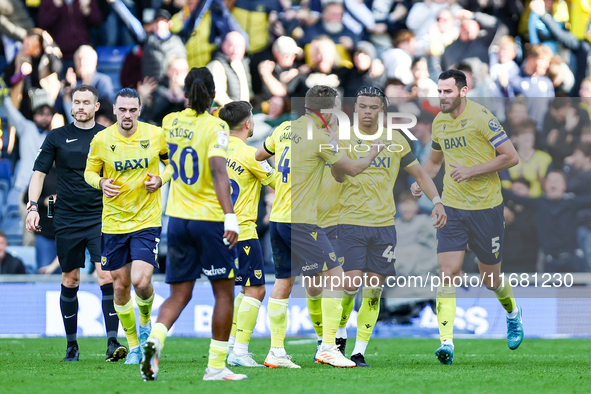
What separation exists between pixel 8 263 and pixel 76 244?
4067 millimetres

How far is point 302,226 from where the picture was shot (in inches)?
266

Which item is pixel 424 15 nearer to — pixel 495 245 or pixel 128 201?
pixel 495 245

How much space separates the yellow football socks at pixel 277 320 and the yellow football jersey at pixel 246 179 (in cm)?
66

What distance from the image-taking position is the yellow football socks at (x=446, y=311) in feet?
23.0

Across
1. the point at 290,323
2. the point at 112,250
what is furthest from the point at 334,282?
the point at 290,323

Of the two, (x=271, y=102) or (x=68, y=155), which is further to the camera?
(x=271, y=102)

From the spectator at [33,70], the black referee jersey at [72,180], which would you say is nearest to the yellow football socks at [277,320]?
the black referee jersey at [72,180]

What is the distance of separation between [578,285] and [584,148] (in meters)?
2.20

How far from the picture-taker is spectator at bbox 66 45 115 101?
11.8m

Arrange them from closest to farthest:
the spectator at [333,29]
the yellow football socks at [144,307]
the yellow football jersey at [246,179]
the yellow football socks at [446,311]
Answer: the yellow football socks at [144,307], the yellow football jersey at [246,179], the yellow football socks at [446,311], the spectator at [333,29]

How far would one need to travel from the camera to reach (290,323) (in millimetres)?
10438

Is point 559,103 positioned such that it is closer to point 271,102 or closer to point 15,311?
point 271,102

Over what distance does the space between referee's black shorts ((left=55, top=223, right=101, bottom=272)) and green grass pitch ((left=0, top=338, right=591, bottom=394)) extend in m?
0.98

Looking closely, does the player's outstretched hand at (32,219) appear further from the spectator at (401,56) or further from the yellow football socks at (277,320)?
the spectator at (401,56)
